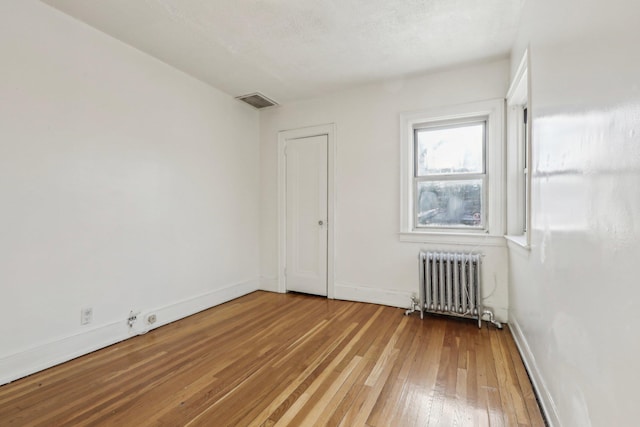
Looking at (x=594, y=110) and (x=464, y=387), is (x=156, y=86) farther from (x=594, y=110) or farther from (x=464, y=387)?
(x=464, y=387)

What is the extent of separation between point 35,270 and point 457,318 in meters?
3.74

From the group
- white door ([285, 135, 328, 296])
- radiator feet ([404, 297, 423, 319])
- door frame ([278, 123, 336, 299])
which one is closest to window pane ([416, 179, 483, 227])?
radiator feet ([404, 297, 423, 319])

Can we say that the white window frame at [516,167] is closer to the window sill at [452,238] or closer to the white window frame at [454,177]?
the window sill at [452,238]

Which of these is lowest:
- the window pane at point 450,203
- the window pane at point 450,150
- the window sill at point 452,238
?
the window sill at point 452,238

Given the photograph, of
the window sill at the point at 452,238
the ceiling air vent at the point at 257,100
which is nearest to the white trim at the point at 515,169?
the window sill at the point at 452,238

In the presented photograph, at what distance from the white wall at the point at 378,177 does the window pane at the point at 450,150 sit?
0.30 m

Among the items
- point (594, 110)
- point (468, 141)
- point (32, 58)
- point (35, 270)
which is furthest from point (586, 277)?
point (32, 58)

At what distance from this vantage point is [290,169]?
420 centimetres

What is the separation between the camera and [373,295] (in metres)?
3.60

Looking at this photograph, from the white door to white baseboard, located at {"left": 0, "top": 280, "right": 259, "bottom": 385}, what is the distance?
3.98ft

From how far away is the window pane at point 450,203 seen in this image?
327 centimetres

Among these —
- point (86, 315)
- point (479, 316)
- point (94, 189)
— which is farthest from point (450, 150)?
point (86, 315)

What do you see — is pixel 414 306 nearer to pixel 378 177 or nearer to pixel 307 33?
pixel 378 177

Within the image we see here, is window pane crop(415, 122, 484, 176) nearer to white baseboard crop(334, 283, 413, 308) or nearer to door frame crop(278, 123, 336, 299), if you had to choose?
door frame crop(278, 123, 336, 299)
